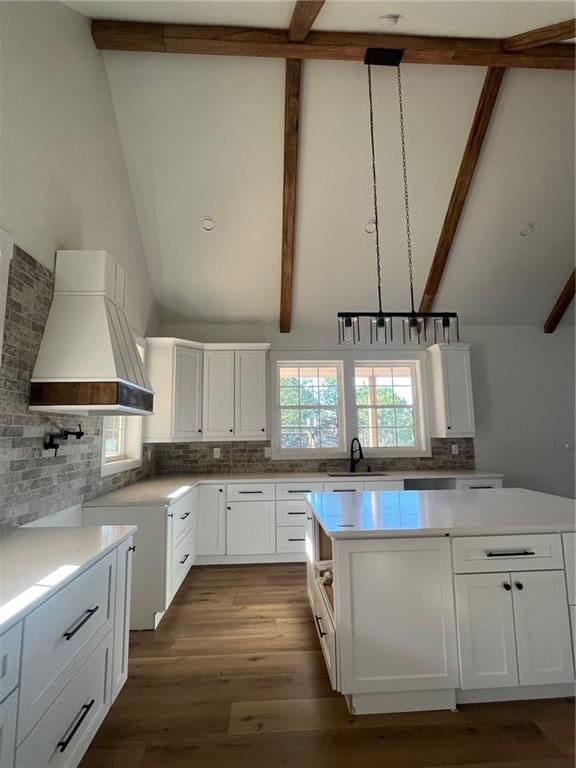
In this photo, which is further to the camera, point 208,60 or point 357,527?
point 208,60

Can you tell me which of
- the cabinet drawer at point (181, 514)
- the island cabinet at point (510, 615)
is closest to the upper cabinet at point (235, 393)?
the cabinet drawer at point (181, 514)

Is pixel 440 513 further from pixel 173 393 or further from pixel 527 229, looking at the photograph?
pixel 527 229

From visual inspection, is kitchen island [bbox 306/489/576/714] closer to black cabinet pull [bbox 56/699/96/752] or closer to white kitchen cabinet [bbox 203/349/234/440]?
black cabinet pull [bbox 56/699/96/752]

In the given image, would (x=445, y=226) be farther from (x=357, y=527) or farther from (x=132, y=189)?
(x=357, y=527)

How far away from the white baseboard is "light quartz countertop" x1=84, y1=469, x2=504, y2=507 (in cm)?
77

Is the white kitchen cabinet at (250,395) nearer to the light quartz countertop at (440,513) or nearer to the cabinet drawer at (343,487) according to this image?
the cabinet drawer at (343,487)

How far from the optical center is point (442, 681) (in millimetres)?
1744

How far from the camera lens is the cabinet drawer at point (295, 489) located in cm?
392

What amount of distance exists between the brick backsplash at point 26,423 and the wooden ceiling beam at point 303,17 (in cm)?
226

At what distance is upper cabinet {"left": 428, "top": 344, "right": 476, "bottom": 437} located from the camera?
443 centimetres

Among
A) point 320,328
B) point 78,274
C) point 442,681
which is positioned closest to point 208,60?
point 78,274

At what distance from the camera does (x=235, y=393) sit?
14.2 ft

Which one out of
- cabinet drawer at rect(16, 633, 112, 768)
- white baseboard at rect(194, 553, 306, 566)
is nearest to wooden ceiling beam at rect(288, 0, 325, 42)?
cabinet drawer at rect(16, 633, 112, 768)

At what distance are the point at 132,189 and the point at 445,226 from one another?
10.5ft
